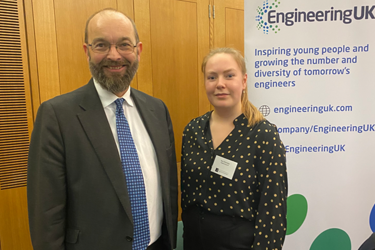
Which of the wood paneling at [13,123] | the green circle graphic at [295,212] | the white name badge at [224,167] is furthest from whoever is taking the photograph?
the green circle graphic at [295,212]

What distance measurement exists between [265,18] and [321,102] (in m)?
0.79

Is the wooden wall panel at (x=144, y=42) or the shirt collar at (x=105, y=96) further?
the wooden wall panel at (x=144, y=42)

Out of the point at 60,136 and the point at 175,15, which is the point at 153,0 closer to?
the point at 175,15

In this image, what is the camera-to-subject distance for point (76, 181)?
3.73 ft

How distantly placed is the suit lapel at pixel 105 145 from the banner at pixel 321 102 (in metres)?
1.29

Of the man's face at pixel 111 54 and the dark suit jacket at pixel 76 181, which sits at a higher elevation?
the man's face at pixel 111 54

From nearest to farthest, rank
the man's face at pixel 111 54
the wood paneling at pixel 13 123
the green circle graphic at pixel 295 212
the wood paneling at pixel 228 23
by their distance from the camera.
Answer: the man's face at pixel 111 54 < the wood paneling at pixel 13 123 < the green circle graphic at pixel 295 212 < the wood paneling at pixel 228 23

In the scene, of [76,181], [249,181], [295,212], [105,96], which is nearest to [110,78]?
[105,96]

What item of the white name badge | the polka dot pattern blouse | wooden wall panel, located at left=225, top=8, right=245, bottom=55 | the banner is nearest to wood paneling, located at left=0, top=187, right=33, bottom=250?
the polka dot pattern blouse

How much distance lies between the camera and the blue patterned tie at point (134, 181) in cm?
123

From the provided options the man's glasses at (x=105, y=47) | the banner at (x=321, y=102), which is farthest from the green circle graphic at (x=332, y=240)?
the man's glasses at (x=105, y=47)

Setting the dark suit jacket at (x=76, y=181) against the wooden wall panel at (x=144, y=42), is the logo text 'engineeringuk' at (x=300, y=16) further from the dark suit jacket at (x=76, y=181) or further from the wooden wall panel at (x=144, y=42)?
the dark suit jacket at (x=76, y=181)

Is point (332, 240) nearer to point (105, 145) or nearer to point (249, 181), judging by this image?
point (249, 181)

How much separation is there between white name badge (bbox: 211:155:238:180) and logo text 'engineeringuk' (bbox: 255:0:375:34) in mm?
1175
